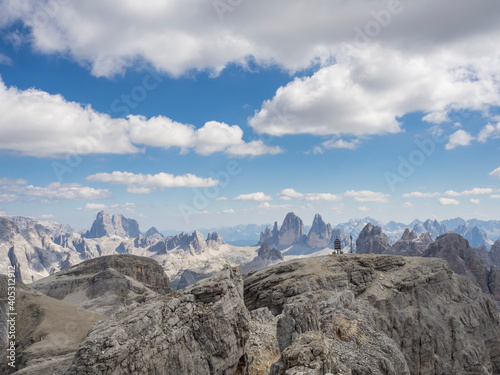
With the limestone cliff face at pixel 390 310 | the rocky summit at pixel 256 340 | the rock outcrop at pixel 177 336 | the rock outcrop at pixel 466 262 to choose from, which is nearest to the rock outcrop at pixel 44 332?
the rocky summit at pixel 256 340

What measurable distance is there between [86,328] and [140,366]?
44729mm

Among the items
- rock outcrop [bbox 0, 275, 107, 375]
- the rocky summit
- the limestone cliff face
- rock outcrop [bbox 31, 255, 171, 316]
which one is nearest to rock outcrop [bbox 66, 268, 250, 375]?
the rocky summit

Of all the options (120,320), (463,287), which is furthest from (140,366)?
(463,287)

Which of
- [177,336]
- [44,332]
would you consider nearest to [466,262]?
[44,332]

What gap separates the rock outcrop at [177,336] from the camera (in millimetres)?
21406

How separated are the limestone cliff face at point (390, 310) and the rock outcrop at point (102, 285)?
38064 mm

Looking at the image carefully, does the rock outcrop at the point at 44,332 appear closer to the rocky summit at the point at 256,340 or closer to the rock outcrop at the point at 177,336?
the rocky summit at the point at 256,340

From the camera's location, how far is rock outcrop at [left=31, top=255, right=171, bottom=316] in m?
90.4

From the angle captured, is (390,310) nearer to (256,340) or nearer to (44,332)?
(256,340)

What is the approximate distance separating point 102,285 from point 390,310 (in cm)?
8272

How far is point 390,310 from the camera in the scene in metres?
64.6

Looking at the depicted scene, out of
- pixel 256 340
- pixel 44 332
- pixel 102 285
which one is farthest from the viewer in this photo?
pixel 102 285

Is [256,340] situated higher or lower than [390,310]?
higher

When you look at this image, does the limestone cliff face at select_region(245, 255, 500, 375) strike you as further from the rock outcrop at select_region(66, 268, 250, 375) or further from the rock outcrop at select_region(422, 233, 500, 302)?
the rock outcrop at select_region(422, 233, 500, 302)
